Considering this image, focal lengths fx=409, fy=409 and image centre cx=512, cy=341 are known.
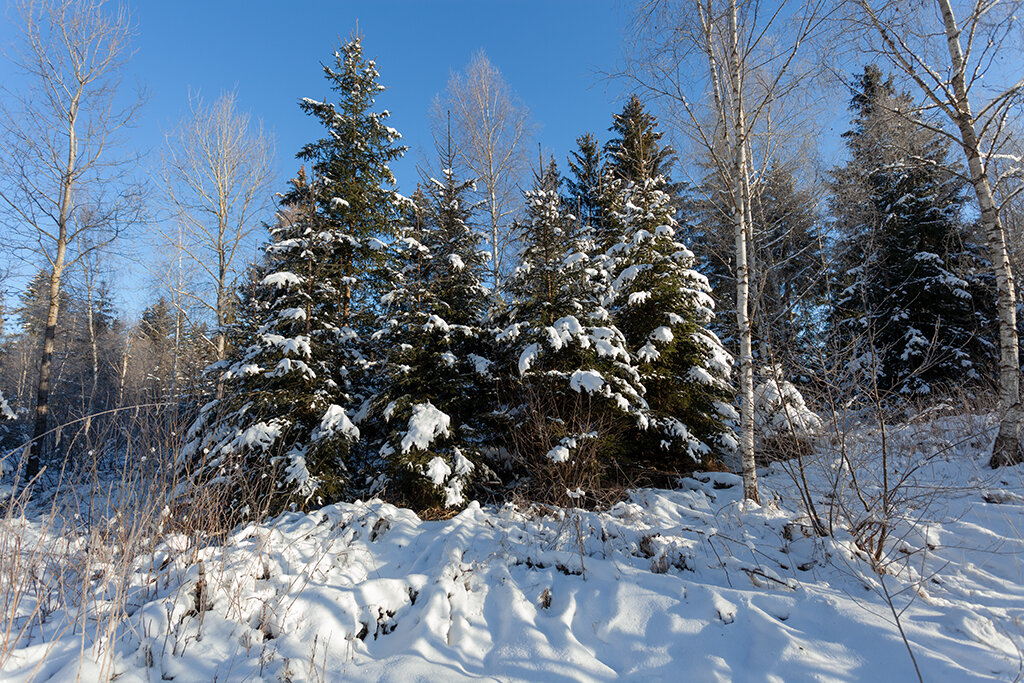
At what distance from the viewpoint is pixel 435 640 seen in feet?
9.20

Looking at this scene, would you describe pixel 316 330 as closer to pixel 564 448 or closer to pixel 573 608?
pixel 564 448

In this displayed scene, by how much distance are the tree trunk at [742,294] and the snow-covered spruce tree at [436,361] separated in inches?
152

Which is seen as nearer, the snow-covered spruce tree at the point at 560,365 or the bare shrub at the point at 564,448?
the bare shrub at the point at 564,448

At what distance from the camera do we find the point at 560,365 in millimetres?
7012

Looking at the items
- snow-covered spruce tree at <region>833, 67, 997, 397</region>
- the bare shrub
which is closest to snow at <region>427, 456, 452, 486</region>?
the bare shrub

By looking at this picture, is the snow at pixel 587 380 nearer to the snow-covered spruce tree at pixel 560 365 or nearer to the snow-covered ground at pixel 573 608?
the snow-covered spruce tree at pixel 560 365

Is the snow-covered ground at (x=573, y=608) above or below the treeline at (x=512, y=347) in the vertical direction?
below

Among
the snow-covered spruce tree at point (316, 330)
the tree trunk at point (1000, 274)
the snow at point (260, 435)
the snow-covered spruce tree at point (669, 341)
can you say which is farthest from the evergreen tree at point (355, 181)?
the tree trunk at point (1000, 274)

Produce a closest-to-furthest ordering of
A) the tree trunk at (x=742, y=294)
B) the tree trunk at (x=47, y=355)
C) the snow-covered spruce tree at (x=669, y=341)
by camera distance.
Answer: the tree trunk at (x=742, y=294), the snow-covered spruce tree at (x=669, y=341), the tree trunk at (x=47, y=355)

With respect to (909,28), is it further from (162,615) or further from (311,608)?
(162,615)

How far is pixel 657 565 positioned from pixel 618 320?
546 centimetres

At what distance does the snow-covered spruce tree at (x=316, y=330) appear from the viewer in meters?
6.53

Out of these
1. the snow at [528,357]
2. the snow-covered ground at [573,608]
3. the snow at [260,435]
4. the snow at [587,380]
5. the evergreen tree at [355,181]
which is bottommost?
the snow-covered ground at [573,608]

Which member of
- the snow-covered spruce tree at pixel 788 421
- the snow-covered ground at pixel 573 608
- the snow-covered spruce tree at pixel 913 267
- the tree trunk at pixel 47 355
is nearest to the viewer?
the snow-covered ground at pixel 573 608
